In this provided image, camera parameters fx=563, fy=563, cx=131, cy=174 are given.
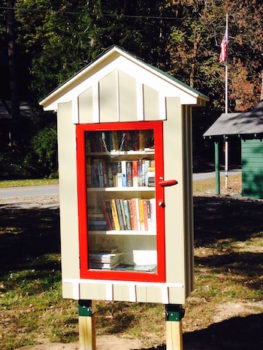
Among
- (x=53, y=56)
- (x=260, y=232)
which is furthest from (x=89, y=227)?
(x=53, y=56)

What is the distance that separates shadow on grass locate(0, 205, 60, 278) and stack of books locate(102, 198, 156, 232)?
4628mm

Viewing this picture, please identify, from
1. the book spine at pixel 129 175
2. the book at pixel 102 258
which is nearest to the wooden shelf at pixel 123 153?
the book spine at pixel 129 175

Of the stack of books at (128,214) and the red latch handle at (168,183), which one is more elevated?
the red latch handle at (168,183)

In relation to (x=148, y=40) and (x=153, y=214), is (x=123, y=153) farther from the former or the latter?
(x=148, y=40)

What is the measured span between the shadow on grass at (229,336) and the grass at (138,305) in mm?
12

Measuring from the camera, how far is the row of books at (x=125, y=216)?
5.74 metres

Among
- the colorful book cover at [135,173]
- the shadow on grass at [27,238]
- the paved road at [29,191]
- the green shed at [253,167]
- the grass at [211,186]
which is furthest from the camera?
the grass at [211,186]

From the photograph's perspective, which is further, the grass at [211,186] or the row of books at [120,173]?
the grass at [211,186]

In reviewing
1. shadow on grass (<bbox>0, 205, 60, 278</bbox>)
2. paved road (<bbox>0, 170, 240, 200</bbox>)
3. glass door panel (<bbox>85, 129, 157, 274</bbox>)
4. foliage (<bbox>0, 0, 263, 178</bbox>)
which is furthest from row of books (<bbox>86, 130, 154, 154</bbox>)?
foliage (<bbox>0, 0, 263, 178</bbox>)

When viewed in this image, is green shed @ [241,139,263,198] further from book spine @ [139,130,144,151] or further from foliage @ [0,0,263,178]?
book spine @ [139,130,144,151]

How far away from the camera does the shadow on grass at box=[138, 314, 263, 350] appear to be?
248 inches

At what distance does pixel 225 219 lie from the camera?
1566 centimetres

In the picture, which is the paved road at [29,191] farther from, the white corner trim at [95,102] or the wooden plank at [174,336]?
the wooden plank at [174,336]

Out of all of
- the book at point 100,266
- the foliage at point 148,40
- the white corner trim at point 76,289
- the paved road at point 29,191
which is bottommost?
the paved road at point 29,191
